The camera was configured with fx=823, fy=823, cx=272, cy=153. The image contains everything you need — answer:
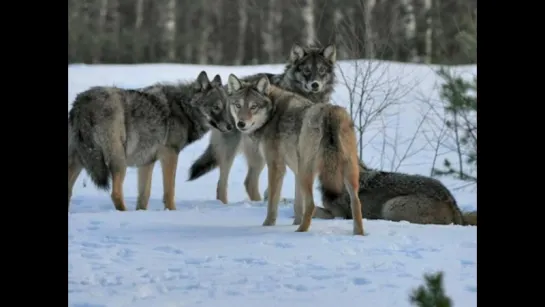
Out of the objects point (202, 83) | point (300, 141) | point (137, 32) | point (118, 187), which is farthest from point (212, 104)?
point (137, 32)

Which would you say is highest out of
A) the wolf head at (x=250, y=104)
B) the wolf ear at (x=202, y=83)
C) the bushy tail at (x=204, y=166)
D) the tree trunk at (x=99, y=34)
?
the tree trunk at (x=99, y=34)

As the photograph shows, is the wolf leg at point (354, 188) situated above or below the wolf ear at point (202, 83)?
below

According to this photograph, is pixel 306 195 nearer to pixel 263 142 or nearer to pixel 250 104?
pixel 263 142

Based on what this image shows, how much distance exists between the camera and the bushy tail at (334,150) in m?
6.29

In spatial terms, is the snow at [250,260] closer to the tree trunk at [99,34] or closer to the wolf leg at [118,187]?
the wolf leg at [118,187]

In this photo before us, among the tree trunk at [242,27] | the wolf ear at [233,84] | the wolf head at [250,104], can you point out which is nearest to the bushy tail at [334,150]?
the wolf head at [250,104]

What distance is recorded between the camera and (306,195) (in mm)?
6488

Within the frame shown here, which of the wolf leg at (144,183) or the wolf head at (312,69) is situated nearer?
the wolf leg at (144,183)

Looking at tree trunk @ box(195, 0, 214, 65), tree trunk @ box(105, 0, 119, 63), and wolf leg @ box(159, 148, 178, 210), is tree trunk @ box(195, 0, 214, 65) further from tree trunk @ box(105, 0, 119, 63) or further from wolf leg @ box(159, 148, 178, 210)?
wolf leg @ box(159, 148, 178, 210)

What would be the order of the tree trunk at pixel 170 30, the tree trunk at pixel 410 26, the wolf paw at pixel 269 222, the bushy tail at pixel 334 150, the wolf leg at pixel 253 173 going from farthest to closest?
1. the tree trunk at pixel 170 30
2. the tree trunk at pixel 410 26
3. the wolf leg at pixel 253 173
4. the wolf paw at pixel 269 222
5. the bushy tail at pixel 334 150

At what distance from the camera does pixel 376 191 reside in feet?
27.1
